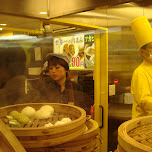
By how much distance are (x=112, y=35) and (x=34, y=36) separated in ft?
2.98

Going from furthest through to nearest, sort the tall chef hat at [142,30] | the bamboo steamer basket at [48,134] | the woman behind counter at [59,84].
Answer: the woman behind counter at [59,84] < the tall chef hat at [142,30] < the bamboo steamer basket at [48,134]

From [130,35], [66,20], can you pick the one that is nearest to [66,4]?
[66,20]

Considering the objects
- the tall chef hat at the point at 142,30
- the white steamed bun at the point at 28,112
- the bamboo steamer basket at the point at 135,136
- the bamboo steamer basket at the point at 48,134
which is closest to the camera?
the bamboo steamer basket at the point at 135,136

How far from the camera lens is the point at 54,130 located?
0.92m

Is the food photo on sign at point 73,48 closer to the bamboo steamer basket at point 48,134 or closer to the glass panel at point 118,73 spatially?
the glass panel at point 118,73

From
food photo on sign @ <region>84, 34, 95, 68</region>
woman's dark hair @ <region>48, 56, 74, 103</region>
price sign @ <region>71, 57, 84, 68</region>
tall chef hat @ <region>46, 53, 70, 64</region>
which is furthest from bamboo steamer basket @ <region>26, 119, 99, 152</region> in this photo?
food photo on sign @ <region>84, 34, 95, 68</region>

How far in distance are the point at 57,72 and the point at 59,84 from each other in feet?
0.35

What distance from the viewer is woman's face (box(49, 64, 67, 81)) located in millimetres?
1762

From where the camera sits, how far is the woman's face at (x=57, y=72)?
1.76 m

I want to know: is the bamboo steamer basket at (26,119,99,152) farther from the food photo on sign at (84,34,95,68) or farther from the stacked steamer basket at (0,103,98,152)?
the food photo on sign at (84,34,95,68)

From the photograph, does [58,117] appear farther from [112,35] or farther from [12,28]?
[112,35]

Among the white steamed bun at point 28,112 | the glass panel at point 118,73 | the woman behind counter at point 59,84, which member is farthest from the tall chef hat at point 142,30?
the white steamed bun at point 28,112

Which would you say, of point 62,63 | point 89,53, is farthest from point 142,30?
point 89,53

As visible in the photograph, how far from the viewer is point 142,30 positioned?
1.47 metres
